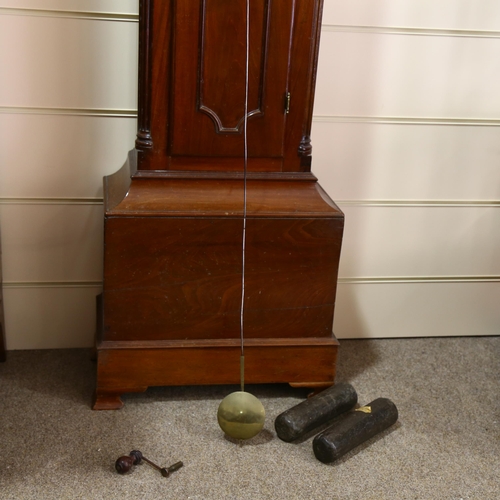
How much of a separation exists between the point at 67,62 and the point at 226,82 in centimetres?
53

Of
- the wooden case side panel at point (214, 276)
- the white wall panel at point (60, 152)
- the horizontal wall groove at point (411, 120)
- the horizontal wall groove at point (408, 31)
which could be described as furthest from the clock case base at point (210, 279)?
the horizontal wall groove at point (408, 31)

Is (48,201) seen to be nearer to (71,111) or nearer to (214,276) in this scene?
(71,111)

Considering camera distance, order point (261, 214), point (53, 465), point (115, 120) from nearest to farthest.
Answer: point (53, 465) < point (261, 214) < point (115, 120)

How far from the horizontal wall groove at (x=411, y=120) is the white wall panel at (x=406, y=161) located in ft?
0.04

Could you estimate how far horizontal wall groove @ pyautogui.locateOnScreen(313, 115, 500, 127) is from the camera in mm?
2125

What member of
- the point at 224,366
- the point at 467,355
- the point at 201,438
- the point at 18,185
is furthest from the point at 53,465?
the point at 467,355

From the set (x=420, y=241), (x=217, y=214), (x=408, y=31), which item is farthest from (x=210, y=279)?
(x=408, y=31)

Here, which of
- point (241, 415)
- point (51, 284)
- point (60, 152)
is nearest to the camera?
point (241, 415)

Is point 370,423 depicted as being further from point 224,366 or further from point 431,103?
point 431,103

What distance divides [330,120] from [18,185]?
3.16ft

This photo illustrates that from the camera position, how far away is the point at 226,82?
1711 millimetres

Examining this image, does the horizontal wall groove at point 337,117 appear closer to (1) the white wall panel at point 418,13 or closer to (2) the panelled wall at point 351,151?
(2) the panelled wall at point 351,151

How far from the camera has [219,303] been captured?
6.01 ft

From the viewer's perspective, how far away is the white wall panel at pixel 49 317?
7.10ft
